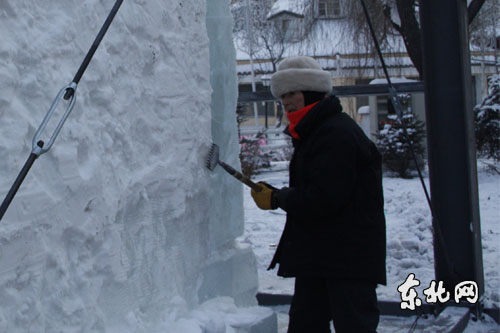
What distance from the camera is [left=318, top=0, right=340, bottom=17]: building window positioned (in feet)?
38.8

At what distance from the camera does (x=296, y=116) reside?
2.76 metres

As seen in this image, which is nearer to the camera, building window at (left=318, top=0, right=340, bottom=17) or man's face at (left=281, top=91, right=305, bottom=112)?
man's face at (left=281, top=91, right=305, bottom=112)

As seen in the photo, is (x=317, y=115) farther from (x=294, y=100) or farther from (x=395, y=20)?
(x=395, y=20)

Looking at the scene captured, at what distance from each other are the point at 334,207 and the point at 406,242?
3.62m

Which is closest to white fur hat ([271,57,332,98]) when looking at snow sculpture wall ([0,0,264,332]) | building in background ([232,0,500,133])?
snow sculpture wall ([0,0,264,332])

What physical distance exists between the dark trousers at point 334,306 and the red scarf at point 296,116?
23.7 inches

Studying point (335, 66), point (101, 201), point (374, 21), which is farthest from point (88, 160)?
point (335, 66)

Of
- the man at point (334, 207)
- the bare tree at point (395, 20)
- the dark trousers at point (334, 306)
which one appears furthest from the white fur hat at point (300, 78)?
the bare tree at point (395, 20)

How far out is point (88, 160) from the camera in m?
2.21

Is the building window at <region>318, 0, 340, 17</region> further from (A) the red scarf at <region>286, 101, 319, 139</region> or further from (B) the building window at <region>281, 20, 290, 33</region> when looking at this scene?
(B) the building window at <region>281, 20, 290, 33</region>

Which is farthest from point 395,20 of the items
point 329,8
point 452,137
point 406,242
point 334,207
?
point 334,207

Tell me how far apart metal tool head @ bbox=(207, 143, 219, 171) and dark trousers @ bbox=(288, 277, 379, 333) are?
2.09ft

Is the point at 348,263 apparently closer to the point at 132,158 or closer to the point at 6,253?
the point at 132,158

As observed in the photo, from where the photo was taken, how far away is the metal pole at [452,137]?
169 inches
